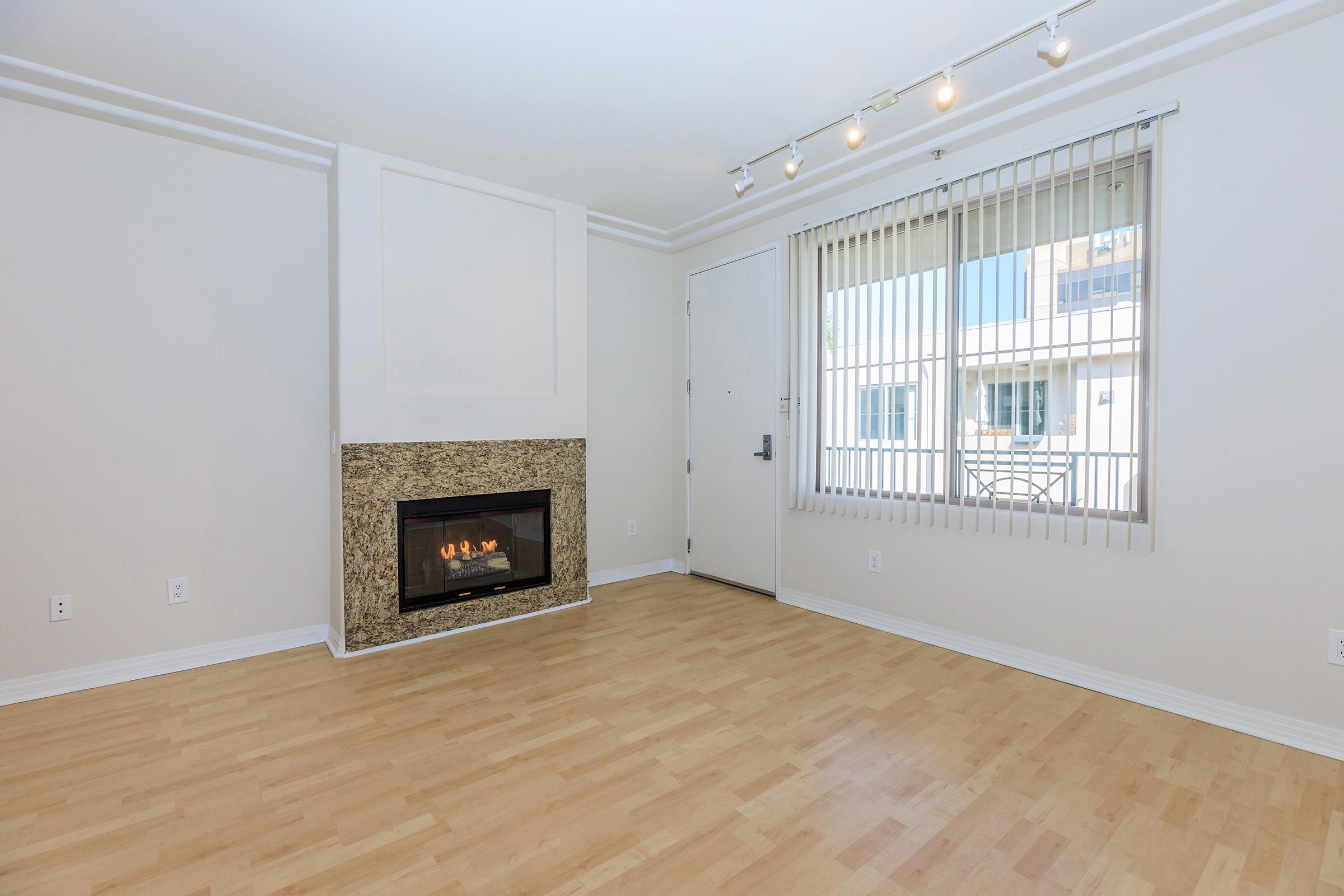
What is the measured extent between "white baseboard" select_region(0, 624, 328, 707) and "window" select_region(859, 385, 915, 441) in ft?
11.5

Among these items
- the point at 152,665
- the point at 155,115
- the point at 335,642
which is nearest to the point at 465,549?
the point at 335,642

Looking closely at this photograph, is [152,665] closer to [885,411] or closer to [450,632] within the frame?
[450,632]

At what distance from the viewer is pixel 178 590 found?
10.5 feet

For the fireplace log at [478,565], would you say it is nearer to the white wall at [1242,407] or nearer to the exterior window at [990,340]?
the exterior window at [990,340]

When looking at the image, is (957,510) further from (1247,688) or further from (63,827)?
(63,827)

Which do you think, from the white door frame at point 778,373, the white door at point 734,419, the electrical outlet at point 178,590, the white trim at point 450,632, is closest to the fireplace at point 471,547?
the white trim at point 450,632

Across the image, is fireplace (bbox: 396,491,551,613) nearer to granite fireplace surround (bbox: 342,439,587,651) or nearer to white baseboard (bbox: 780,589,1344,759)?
granite fireplace surround (bbox: 342,439,587,651)

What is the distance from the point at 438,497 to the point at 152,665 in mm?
1584

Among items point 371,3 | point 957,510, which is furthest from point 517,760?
point 371,3

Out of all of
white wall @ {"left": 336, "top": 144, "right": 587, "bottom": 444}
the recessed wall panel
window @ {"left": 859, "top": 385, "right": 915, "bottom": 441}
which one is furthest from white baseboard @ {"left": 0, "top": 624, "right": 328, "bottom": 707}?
window @ {"left": 859, "top": 385, "right": 915, "bottom": 441}

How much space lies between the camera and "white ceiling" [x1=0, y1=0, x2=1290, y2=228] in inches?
92.0

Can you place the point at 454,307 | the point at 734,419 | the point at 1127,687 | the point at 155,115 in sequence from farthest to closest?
the point at 734,419 < the point at 454,307 < the point at 155,115 < the point at 1127,687

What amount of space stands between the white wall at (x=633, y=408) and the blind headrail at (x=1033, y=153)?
1638 millimetres

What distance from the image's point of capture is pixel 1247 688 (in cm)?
248
